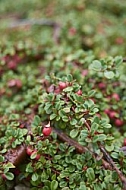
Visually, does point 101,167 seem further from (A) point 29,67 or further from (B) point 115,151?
(A) point 29,67

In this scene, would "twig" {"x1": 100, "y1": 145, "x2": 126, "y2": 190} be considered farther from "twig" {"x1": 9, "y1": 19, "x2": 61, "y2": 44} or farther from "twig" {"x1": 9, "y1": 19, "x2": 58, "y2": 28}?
"twig" {"x1": 9, "y1": 19, "x2": 58, "y2": 28}

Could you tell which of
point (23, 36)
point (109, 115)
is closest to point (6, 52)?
point (23, 36)

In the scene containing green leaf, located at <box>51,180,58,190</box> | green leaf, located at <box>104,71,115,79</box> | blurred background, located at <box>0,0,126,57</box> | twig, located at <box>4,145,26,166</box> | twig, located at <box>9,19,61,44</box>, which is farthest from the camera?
twig, located at <box>9,19,61,44</box>

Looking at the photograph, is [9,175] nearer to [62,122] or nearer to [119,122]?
[62,122]

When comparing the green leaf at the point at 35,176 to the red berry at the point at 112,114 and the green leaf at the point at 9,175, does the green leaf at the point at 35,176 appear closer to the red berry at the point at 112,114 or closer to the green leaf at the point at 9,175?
the green leaf at the point at 9,175

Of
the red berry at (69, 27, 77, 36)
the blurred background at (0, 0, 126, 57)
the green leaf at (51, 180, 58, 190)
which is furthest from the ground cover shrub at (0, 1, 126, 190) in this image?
the red berry at (69, 27, 77, 36)

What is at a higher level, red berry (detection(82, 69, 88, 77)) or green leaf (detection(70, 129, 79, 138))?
red berry (detection(82, 69, 88, 77))

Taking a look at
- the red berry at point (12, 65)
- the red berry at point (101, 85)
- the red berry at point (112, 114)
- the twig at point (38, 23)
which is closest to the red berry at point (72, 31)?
the twig at point (38, 23)

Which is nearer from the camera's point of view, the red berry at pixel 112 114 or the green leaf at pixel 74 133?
the green leaf at pixel 74 133

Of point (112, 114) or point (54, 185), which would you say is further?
point (112, 114)

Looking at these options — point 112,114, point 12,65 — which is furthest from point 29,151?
point 12,65

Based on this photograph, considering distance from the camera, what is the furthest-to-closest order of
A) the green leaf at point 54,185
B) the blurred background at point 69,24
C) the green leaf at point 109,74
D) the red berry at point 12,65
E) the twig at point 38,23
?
the twig at point 38,23 → the blurred background at point 69,24 → the red berry at point 12,65 → the green leaf at point 109,74 → the green leaf at point 54,185
